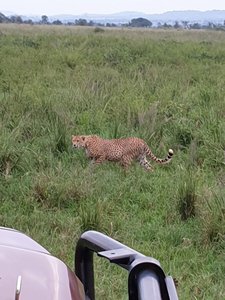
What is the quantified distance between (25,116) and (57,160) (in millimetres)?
1505

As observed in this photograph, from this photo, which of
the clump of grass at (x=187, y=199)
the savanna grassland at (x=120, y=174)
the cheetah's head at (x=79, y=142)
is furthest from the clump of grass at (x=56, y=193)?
the cheetah's head at (x=79, y=142)

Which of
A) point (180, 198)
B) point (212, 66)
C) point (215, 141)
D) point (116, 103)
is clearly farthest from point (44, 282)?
point (212, 66)

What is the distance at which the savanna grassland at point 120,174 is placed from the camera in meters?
4.05

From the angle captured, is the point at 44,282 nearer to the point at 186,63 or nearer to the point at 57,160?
the point at 57,160

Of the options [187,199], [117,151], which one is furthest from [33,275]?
[117,151]

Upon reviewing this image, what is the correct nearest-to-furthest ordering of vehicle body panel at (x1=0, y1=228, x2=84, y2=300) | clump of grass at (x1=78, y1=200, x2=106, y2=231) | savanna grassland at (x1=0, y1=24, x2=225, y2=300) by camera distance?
vehicle body panel at (x1=0, y1=228, x2=84, y2=300) < savanna grassland at (x1=0, y1=24, x2=225, y2=300) < clump of grass at (x1=78, y1=200, x2=106, y2=231)

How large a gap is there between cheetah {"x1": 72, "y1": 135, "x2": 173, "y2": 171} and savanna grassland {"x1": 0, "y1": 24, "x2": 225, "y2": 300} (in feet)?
0.28

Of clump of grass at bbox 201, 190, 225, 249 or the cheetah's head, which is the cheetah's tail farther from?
clump of grass at bbox 201, 190, 225, 249

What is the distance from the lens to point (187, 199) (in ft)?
15.6

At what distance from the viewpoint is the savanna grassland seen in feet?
13.3

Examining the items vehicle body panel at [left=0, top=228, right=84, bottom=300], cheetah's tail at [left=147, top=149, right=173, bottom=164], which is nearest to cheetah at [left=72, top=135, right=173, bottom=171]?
cheetah's tail at [left=147, top=149, right=173, bottom=164]

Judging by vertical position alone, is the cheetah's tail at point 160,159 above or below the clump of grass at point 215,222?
below

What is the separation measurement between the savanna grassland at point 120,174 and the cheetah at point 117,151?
3.4 inches

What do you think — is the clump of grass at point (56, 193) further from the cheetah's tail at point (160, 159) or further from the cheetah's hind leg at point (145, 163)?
the cheetah's tail at point (160, 159)
